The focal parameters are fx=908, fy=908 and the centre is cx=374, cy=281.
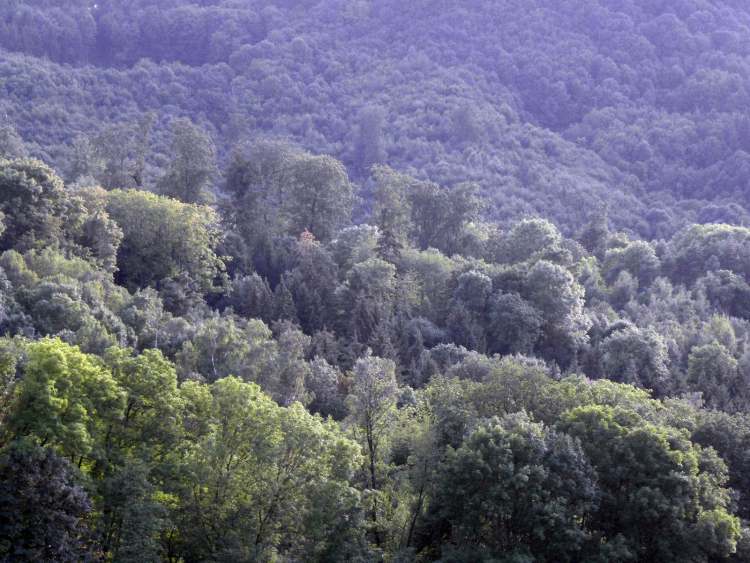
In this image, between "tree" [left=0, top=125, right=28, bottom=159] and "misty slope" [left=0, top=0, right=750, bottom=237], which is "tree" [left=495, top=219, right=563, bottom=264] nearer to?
"misty slope" [left=0, top=0, right=750, bottom=237]

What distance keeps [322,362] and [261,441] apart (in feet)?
60.5

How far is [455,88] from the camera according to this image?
143m

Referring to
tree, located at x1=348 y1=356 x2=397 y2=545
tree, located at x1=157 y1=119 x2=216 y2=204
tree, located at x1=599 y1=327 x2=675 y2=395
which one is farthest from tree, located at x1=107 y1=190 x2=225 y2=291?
tree, located at x1=348 y1=356 x2=397 y2=545

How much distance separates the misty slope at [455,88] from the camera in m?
120

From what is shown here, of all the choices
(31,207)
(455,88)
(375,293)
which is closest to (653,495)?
(375,293)

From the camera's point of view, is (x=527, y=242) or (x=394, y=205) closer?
(x=527, y=242)

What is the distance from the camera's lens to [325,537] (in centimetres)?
2861

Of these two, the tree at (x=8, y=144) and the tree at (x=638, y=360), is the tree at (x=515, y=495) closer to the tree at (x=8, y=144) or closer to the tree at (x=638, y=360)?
the tree at (x=638, y=360)

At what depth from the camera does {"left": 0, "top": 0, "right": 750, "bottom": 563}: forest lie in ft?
94.3

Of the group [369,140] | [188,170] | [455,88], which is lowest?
[369,140]

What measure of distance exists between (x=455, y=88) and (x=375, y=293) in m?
87.3

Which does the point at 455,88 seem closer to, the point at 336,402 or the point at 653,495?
the point at 336,402

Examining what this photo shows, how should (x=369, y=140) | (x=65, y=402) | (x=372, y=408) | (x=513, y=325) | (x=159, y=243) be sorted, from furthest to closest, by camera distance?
(x=369, y=140) → (x=159, y=243) → (x=513, y=325) → (x=372, y=408) → (x=65, y=402)

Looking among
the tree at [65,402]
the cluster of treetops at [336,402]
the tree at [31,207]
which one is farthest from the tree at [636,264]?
the tree at [65,402]
